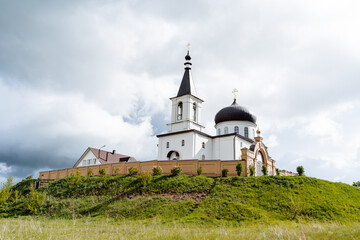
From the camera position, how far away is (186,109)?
29.3 m

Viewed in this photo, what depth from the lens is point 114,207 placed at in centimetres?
1634

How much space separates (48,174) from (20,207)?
865 cm

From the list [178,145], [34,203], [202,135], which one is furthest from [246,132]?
[34,203]

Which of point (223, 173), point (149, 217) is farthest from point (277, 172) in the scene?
point (149, 217)

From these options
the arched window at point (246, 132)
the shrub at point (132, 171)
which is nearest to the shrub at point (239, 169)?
the shrub at point (132, 171)

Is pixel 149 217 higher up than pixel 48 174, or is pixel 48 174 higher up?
pixel 48 174

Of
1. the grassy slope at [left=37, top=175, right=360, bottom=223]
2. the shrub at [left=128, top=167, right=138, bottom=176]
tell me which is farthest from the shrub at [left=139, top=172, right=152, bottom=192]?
the shrub at [left=128, top=167, right=138, bottom=176]

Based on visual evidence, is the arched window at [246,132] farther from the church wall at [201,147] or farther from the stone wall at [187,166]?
the stone wall at [187,166]

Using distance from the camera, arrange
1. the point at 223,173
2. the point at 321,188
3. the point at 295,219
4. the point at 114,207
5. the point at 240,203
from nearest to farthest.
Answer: the point at 295,219 → the point at 240,203 → the point at 114,207 → the point at 321,188 → the point at 223,173

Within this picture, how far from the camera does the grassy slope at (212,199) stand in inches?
563

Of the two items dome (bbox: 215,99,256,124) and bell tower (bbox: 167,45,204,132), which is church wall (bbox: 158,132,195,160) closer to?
bell tower (bbox: 167,45,204,132)

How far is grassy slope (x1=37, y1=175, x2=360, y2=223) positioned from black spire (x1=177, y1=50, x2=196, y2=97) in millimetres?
12242

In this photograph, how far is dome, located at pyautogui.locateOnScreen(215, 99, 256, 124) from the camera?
31203 mm

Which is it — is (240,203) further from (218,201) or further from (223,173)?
(223,173)
